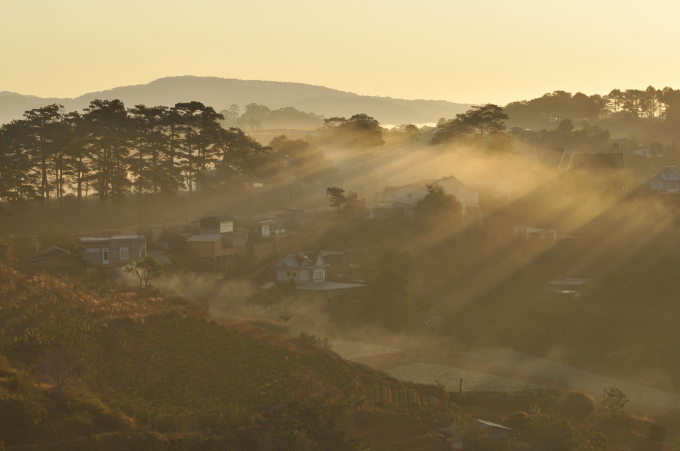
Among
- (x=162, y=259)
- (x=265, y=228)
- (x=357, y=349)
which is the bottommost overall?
(x=357, y=349)

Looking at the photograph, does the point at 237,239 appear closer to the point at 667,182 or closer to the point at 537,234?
the point at 537,234

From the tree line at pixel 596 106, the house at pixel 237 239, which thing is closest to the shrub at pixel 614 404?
the house at pixel 237 239

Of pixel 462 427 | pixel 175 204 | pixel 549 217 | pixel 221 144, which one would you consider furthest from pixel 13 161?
pixel 549 217

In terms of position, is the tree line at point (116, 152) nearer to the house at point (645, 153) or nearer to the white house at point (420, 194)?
the white house at point (420, 194)

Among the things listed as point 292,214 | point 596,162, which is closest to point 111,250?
point 292,214

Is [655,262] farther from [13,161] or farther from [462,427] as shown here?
[13,161]

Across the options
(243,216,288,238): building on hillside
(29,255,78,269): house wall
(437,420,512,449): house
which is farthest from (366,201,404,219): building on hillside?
(437,420,512,449): house
